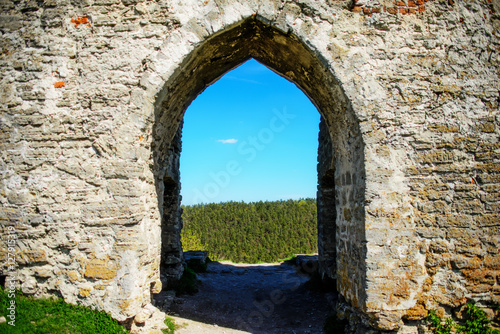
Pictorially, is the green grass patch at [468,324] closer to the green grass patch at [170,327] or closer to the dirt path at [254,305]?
the dirt path at [254,305]

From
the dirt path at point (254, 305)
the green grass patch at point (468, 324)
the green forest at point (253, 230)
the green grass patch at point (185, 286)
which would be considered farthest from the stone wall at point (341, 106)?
the green forest at point (253, 230)

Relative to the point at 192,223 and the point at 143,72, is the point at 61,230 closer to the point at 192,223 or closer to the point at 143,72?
the point at 143,72

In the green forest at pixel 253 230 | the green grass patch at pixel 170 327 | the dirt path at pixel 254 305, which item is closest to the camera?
the green grass patch at pixel 170 327

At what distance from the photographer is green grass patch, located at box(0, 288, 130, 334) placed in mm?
2893

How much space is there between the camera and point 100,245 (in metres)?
3.24

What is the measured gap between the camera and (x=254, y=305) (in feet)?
19.9

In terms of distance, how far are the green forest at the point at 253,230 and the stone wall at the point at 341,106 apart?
1385 cm

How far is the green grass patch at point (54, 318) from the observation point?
2893 mm

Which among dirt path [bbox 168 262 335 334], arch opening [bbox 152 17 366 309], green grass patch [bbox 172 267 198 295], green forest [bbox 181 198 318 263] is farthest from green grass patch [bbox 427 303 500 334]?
green forest [bbox 181 198 318 263]

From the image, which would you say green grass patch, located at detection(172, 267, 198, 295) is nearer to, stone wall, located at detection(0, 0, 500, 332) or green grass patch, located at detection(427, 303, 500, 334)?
stone wall, located at detection(0, 0, 500, 332)

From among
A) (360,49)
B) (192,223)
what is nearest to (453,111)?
(360,49)

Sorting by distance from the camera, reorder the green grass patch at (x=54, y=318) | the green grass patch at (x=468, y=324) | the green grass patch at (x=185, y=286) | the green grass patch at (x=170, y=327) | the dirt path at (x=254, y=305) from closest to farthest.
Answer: the green grass patch at (x=54, y=318)
the green grass patch at (x=468, y=324)
the green grass patch at (x=170, y=327)
the dirt path at (x=254, y=305)
the green grass patch at (x=185, y=286)

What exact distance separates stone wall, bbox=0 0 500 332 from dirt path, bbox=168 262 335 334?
1.90 m

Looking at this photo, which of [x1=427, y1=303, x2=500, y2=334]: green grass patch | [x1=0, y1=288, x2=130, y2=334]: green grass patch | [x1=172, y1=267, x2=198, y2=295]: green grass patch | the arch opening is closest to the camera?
[x1=0, y1=288, x2=130, y2=334]: green grass patch
